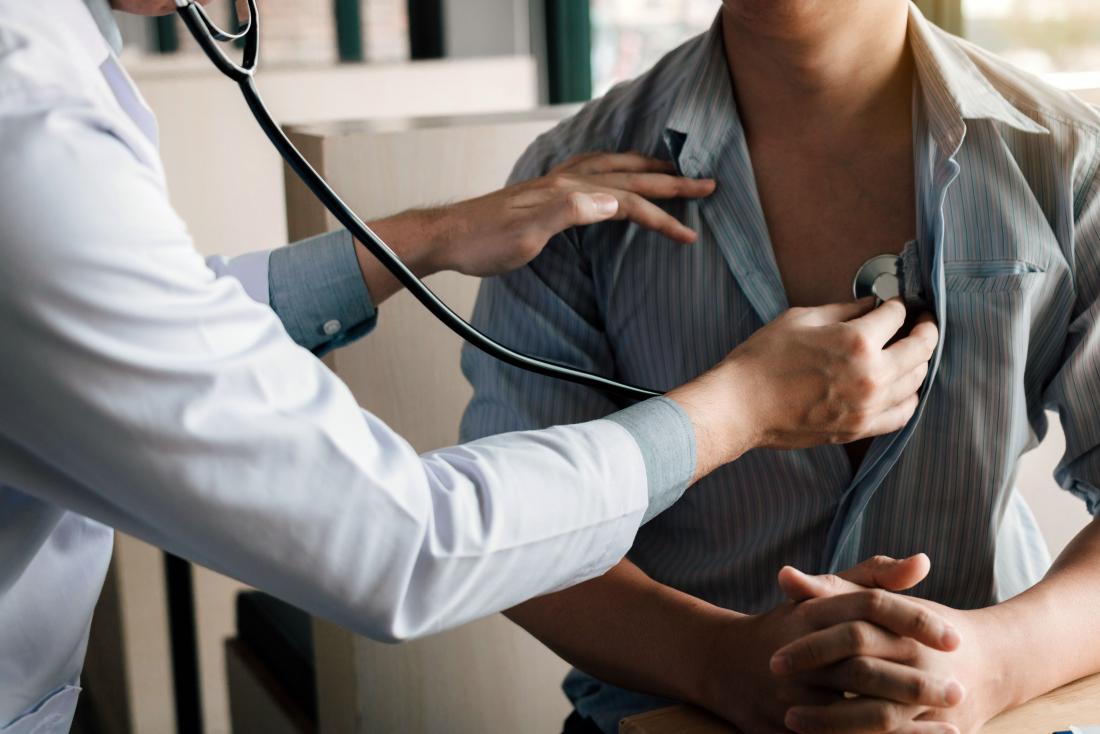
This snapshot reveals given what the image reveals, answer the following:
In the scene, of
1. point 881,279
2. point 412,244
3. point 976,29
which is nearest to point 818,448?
point 881,279

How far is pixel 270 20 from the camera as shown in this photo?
7059mm

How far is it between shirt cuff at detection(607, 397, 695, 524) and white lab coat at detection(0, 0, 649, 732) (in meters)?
0.02

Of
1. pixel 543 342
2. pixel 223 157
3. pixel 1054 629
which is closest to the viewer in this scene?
pixel 1054 629

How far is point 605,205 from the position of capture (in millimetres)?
A: 1101

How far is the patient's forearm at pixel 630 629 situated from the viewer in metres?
0.99

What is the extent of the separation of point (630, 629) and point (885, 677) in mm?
262

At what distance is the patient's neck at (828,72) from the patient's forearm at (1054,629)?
0.44 meters

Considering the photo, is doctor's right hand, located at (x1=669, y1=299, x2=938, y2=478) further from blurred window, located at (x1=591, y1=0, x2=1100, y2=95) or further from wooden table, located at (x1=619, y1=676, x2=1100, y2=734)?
blurred window, located at (x1=591, y1=0, x2=1100, y2=95)

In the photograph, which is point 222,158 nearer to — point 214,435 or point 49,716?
point 49,716

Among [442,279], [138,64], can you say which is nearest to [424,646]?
[442,279]

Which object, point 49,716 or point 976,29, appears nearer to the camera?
point 49,716

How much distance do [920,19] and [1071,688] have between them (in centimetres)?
63

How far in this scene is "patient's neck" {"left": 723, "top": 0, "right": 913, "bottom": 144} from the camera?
3.63 feet

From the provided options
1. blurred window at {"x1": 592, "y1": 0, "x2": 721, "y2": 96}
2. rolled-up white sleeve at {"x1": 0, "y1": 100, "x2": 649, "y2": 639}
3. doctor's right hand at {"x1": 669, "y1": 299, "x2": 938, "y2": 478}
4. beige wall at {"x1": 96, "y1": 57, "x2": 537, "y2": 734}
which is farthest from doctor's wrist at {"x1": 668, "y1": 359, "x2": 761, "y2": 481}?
blurred window at {"x1": 592, "y1": 0, "x2": 721, "y2": 96}
